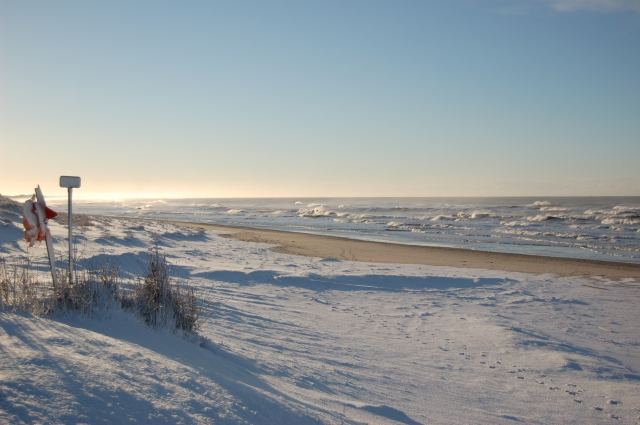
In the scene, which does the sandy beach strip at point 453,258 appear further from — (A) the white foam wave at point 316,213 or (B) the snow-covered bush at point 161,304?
(A) the white foam wave at point 316,213

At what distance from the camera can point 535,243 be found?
25.6 metres

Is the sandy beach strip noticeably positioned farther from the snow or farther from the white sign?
the white sign

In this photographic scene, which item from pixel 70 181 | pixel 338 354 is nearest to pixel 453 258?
pixel 338 354

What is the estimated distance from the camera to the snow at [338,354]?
10.0 ft

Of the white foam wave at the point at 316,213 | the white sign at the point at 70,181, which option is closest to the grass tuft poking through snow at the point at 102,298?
the white sign at the point at 70,181

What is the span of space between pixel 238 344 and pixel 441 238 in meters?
24.3

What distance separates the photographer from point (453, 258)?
19484 mm

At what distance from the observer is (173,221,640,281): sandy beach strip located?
53.5 ft

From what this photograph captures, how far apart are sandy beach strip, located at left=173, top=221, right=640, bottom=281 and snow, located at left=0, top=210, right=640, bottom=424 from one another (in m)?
3.42

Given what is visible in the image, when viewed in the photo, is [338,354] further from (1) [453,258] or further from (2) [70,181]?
(1) [453,258]

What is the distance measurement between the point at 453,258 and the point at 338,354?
14237 millimetres

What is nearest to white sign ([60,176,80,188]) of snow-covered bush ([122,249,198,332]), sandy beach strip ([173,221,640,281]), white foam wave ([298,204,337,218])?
snow-covered bush ([122,249,198,332])

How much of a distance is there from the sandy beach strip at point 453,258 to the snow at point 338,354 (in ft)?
11.2

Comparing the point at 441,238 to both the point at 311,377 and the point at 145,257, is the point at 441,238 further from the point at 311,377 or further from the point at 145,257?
the point at 311,377
